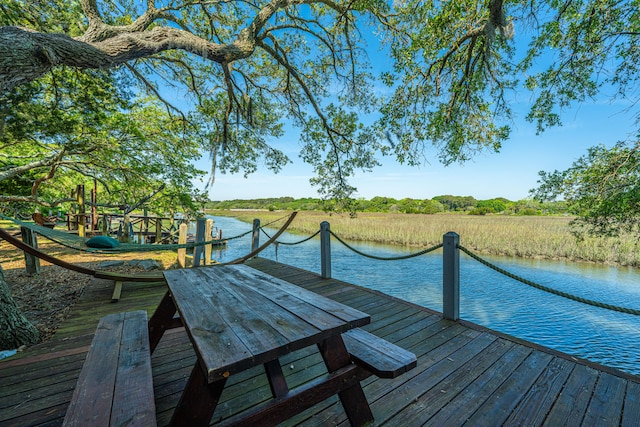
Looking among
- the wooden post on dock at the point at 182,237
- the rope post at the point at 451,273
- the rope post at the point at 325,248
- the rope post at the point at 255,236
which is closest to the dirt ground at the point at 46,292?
the wooden post on dock at the point at 182,237

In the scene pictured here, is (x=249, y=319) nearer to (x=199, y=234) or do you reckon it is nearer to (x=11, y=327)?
(x=11, y=327)

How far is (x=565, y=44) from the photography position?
14.1 ft

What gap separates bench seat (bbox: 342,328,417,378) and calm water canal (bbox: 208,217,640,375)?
3.78 m

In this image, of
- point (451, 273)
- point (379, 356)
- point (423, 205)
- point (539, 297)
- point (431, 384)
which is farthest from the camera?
point (423, 205)

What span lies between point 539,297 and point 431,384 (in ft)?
19.0

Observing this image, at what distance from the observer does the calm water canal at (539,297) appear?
387cm

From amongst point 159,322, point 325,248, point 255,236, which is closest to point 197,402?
point 159,322

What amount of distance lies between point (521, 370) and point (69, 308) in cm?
514

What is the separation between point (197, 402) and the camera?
109 centimetres

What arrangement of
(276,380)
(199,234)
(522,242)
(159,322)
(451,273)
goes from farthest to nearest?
1. (522,242)
2. (199,234)
3. (451,273)
4. (159,322)
5. (276,380)

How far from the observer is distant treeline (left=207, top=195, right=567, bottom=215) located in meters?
6.40

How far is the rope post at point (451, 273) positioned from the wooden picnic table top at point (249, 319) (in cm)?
199

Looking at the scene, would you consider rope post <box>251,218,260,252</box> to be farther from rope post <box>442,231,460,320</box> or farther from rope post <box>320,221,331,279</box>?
rope post <box>442,231,460,320</box>

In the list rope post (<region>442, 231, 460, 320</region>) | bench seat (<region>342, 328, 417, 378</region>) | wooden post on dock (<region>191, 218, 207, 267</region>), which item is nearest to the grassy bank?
wooden post on dock (<region>191, 218, 207, 267</region>)
